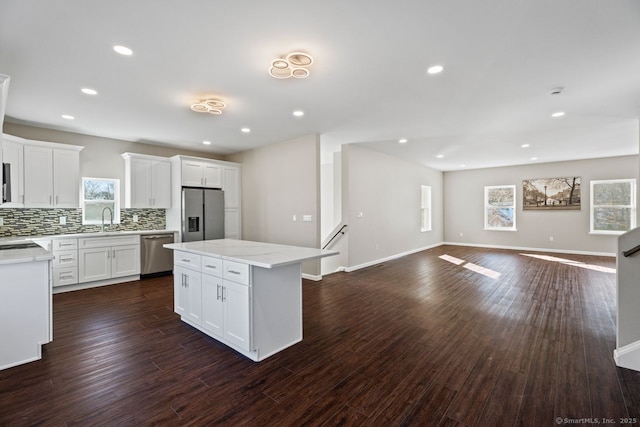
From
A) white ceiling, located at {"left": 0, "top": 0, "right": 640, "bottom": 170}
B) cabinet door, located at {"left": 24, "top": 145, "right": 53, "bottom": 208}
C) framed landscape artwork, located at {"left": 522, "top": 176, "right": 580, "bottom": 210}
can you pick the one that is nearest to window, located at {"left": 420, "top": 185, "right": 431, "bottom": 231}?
framed landscape artwork, located at {"left": 522, "top": 176, "right": 580, "bottom": 210}

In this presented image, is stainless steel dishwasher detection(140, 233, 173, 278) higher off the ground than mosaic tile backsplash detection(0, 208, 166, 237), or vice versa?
mosaic tile backsplash detection(0, 208, 166, 237)

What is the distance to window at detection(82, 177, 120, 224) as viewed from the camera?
5.22m

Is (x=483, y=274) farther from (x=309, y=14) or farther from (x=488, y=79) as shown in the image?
(x=309, y=14)

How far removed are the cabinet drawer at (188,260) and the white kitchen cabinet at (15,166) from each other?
9.72 ft

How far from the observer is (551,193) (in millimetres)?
8461

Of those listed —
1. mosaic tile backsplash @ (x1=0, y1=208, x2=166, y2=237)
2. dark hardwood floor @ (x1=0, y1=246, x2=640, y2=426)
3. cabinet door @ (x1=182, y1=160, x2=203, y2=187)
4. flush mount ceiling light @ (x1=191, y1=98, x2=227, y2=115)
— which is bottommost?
dark hardwood floor @ (x1=0, y1=246, x2=640, y2=426)

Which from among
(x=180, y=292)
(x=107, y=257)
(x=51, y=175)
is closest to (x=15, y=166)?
(x=51, y=175)

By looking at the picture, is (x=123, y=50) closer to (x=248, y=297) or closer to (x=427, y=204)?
(x=248, y=297)

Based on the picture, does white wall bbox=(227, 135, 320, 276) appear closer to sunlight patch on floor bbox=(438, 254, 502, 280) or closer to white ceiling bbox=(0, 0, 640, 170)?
white ceiling bbox=(0, 0, 640, 170)

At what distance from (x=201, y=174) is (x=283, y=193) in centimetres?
187

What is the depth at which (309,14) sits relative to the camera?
205 cm

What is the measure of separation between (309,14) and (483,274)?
561cm

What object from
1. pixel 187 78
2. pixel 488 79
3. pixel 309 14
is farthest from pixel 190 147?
pixel 488 79

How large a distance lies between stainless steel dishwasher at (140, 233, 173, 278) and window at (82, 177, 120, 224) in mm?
783
